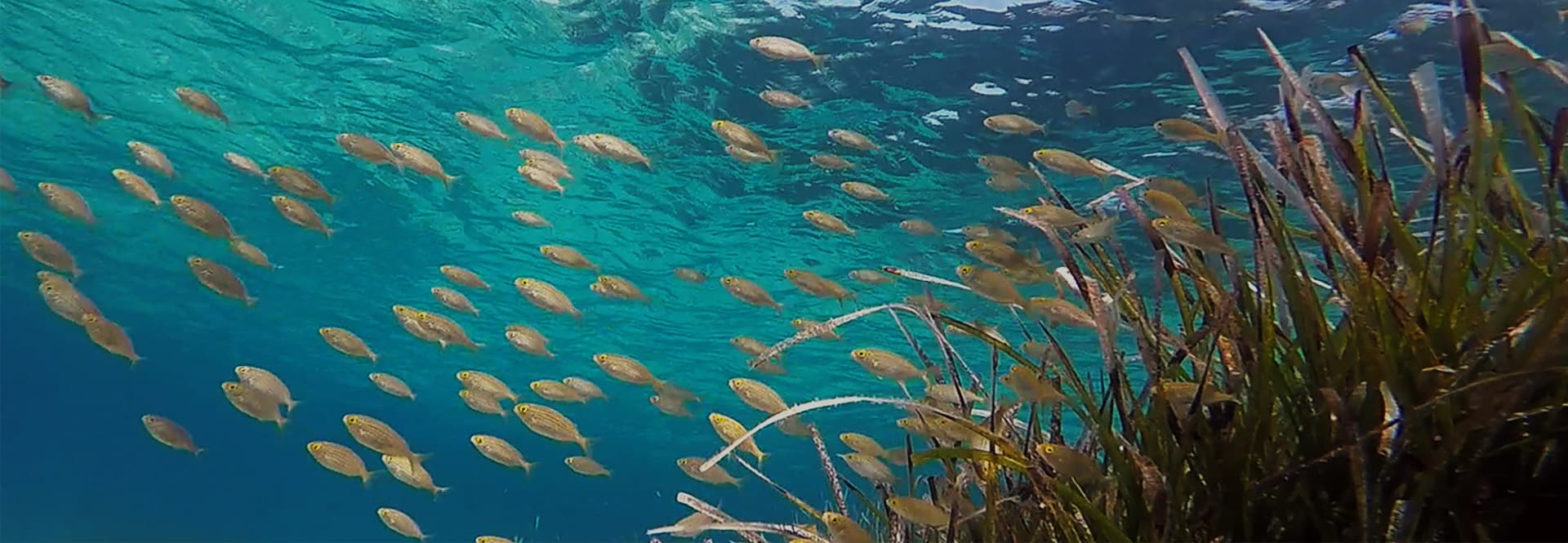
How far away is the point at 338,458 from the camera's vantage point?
6.81 metres

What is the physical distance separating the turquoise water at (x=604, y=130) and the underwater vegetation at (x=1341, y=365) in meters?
3.28

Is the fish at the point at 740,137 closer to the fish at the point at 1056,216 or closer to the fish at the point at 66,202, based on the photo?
the fish at the point at 1056,216

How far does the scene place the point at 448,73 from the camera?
16141 millimetres

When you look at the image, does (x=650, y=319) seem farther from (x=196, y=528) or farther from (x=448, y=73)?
(x=196, y=528)

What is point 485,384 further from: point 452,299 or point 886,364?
point 886,364

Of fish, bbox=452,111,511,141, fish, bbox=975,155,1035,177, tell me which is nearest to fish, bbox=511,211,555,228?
fish, bbox=452,111,511,141

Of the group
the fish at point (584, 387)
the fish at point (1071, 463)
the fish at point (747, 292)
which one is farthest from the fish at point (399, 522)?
the fish at point (1071, 463)

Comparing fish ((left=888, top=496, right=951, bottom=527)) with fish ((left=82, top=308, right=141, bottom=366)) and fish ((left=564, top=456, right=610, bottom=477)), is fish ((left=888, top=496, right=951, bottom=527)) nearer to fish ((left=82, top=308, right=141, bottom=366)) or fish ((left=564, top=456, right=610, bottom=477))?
fish ((left=564, top=456, right=610, bottom=477))

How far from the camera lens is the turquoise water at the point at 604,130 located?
12.8 meters

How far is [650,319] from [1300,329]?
28.7m

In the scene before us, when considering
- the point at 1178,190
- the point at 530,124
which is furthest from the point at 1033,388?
the point at 530,124

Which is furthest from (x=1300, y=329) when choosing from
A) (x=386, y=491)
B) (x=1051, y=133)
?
(x=386, y=491)

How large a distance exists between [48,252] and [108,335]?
206 cm

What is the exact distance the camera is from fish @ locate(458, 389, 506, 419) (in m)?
8.46
